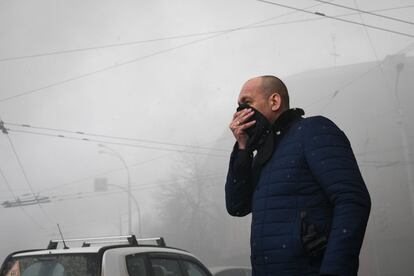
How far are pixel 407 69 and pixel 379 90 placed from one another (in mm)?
4094

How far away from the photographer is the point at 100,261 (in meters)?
3.28

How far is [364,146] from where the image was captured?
4112 centimetres

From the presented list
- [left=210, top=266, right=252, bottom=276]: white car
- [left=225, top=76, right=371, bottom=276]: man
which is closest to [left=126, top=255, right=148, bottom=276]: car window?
[left=225, top=76, right=371, bottom=276]: man

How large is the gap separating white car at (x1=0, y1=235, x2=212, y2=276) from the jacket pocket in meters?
A: 1.94

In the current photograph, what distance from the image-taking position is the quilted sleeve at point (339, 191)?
1.48 m

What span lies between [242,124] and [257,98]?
11 cm

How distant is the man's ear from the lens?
1879mm

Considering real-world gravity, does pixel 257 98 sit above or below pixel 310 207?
above

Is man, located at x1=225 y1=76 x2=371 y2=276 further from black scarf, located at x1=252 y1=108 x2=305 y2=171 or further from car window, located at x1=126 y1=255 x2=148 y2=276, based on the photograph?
car window, located at x1=126 y1=255 x2=148 y2=276

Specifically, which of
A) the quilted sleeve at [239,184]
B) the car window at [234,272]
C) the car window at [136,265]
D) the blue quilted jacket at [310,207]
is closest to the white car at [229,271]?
the car window at [234,272]

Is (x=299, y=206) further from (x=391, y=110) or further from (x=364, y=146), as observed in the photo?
(x=391, y=110)

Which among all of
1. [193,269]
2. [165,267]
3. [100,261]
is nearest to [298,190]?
[100,261]

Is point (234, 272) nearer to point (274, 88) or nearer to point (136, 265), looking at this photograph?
point (136, 265)

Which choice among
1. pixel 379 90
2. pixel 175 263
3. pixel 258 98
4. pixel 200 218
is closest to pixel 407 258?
pixel 200 218
